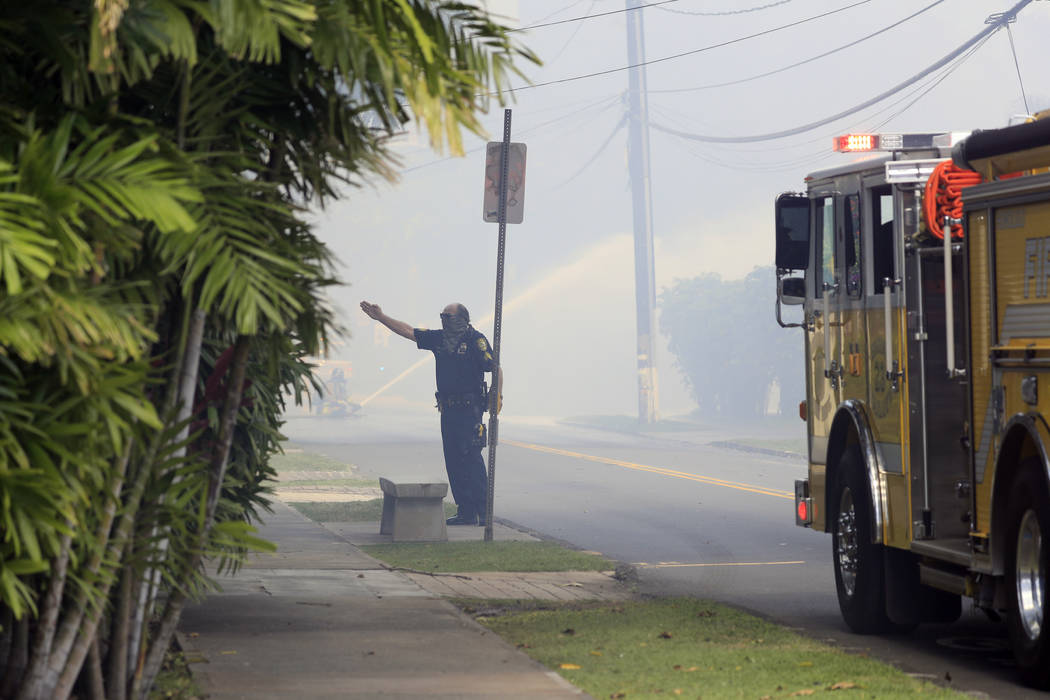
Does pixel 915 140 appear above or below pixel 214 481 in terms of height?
above

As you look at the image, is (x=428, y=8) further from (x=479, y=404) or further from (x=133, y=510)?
(x=479, y=404)

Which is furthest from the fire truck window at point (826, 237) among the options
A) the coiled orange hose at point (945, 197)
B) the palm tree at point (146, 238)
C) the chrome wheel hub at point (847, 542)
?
the palm tree at point (146, 238)

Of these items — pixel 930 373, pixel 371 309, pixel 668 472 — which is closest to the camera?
pixel 930 373

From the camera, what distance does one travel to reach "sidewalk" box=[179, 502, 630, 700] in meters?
6.96

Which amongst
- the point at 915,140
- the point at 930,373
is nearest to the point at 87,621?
the point at 930,373

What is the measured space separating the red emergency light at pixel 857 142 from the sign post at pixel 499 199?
4480 mm

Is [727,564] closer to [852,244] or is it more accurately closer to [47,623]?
[852,244]

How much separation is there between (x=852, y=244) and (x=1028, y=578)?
3.02 meters

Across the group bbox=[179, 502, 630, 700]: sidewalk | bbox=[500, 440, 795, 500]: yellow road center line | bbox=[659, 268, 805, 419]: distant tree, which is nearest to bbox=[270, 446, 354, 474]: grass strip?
bbox=[500, 440, 795, 500]: yellow road center line

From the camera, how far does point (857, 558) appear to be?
946 cm

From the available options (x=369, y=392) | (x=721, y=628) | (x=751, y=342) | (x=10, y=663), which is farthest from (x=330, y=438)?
(x=369, y=392)

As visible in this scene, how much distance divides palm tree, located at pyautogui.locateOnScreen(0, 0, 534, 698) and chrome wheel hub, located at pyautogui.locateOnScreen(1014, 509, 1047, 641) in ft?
12.3

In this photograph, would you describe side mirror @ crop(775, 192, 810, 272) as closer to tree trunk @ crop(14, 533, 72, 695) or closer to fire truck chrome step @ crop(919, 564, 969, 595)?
fire truck chrome step @ crop(919, 564, 969, 595)

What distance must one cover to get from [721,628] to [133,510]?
4814 millimetres
